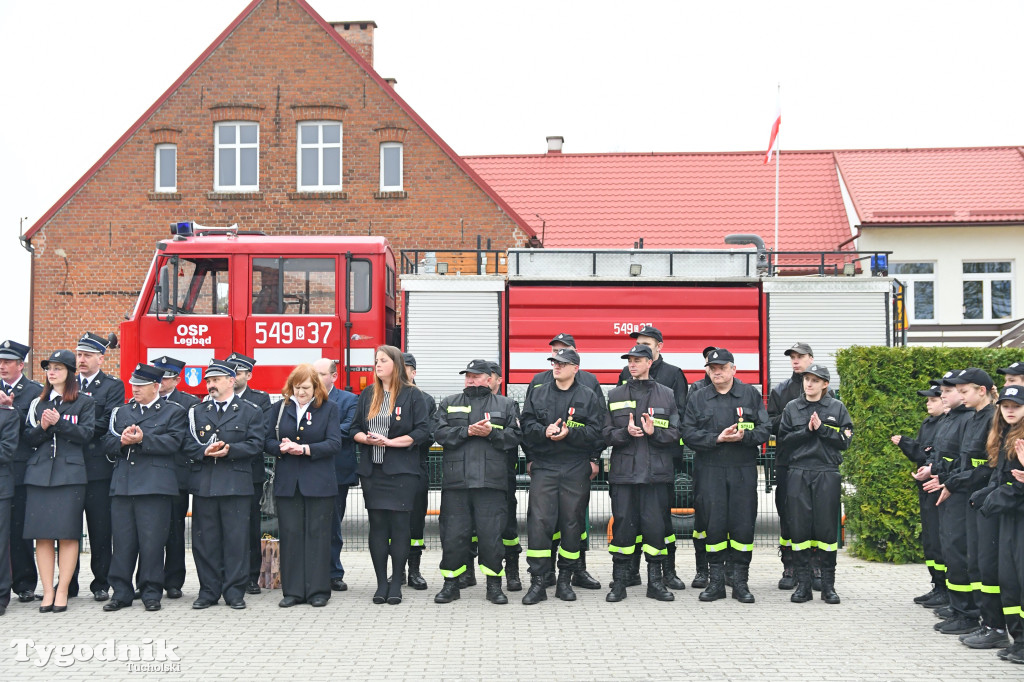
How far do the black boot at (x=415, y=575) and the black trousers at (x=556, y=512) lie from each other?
108cm

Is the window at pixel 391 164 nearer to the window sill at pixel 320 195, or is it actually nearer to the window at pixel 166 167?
the window sill at pixel 320 195

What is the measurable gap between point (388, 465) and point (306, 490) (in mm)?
674

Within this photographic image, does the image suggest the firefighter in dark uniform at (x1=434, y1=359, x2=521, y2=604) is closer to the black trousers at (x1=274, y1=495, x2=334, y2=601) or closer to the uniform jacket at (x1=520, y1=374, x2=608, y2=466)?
the uniform jacket at (x1=520, y1=374, x2=608, y2=466)

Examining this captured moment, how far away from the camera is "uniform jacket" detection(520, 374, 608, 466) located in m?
8.16

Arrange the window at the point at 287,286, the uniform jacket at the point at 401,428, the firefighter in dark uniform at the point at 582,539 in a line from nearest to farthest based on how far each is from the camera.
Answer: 1. the uniform jacket at the point at 401,428
2. the firefighter in dark uniform at the point at 582,539
3. the window at the point at 287,286

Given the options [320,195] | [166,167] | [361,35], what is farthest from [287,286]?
[361,35]

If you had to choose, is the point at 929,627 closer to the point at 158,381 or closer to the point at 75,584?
the point at 158,381

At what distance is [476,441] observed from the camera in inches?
323

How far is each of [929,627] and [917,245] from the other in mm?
17996

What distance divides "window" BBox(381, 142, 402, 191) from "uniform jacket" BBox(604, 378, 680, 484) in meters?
14.1

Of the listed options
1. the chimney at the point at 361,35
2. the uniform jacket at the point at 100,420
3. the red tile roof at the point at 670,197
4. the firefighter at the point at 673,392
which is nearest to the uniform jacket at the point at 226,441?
the uniform jacket at the point at 100,420

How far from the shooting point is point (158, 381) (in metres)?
8.11

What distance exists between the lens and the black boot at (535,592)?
317 inches

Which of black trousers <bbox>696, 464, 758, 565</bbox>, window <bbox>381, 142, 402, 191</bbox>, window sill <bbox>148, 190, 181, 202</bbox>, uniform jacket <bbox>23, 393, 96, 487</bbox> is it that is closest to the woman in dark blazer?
uniform jacket <bbox>23, 393, 96, 487</bbox>
